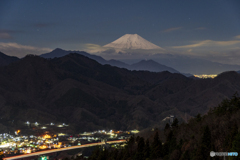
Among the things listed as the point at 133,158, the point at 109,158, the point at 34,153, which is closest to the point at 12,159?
the point at 34,153

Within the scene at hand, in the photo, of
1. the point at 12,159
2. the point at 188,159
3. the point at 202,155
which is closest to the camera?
the point at 202,155

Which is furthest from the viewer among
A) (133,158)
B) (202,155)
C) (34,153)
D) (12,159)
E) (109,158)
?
(34,153)

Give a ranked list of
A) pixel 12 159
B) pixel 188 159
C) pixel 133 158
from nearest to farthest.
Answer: pixel 188 159
pixel 133 158
pixel 12 159

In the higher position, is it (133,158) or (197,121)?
(197,121)

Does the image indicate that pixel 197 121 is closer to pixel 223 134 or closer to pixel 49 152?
pixel 223 134

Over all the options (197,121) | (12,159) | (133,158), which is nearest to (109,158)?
(133,158)

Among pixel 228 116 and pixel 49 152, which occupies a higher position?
pixel 228 116

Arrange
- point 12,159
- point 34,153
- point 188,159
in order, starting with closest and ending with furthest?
point 188,159
point 12,159
point 34,153

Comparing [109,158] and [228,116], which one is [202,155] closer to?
[228,116]

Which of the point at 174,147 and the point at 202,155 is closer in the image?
the point at 202,155
